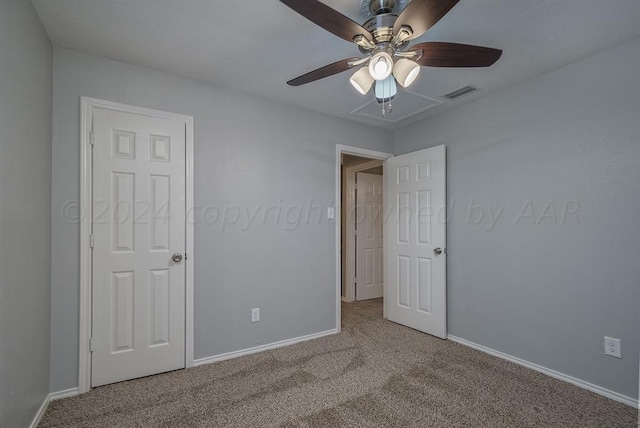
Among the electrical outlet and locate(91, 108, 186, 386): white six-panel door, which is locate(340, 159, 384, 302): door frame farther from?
the electrical outlet

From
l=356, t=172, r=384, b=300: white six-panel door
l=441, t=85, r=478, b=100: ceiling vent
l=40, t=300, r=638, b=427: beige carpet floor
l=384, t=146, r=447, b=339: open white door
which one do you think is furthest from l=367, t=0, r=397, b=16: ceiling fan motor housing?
l=356, t=172, r=384, b=300: white six-panel door

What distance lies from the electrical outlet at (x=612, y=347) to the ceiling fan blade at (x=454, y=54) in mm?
2071

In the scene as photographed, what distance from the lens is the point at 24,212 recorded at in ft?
5.37

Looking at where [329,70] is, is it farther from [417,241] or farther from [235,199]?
[417,241]

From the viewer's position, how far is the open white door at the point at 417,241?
10.6ft

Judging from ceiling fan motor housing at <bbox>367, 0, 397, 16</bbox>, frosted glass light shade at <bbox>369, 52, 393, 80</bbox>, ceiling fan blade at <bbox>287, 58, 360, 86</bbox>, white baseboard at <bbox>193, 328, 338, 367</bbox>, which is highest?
ceiling fan motor housing at <bbox>367, 0, 397, 16</bbox>

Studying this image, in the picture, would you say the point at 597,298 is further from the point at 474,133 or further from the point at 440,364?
Result: the point at 474,133

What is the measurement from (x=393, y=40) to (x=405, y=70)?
0.15 m

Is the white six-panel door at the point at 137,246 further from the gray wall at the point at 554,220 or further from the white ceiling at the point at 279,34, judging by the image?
the gray wall at the point at 554,220

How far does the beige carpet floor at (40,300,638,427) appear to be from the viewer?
1.85 meters

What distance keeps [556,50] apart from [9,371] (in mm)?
3729

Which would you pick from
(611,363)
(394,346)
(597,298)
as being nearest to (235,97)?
(394,346)

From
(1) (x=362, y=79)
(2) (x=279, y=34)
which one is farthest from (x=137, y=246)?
(1) (x=362, y=79)

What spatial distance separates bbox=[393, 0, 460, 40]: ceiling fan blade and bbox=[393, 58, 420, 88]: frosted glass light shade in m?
0.15
